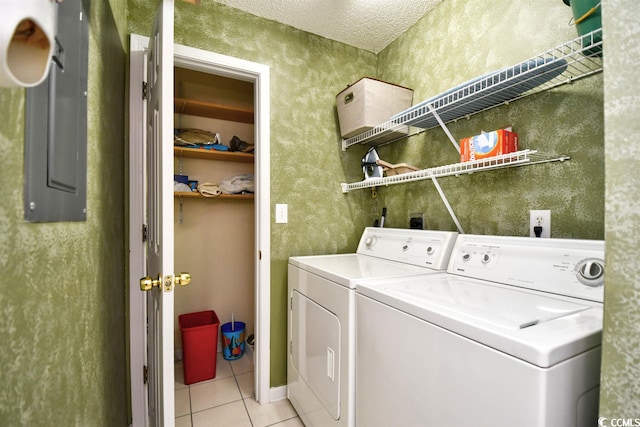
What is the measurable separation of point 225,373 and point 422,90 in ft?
8.71

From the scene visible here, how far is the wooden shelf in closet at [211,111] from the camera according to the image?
237 cm

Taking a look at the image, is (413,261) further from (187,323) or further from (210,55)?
(187,323)

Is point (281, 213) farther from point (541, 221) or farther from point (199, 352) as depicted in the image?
point (541, 221)

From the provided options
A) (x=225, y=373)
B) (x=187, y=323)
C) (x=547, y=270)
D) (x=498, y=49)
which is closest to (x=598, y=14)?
(x=498, y=49)

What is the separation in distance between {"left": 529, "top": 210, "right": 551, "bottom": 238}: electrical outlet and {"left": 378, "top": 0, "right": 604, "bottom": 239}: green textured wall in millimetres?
21

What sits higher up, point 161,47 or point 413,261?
point 161,47

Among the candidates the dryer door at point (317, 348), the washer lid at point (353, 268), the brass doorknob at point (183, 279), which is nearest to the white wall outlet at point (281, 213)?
the washer lid at point (353, 268)

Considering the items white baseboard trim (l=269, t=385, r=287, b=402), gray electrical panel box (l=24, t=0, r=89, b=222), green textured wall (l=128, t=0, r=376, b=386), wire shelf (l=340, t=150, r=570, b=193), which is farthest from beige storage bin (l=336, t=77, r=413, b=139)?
white baseboard trim (l=269, t=385, r=287, b=402)

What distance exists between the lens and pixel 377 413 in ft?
3.58

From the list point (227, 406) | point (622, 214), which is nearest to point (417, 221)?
point (622, 214)

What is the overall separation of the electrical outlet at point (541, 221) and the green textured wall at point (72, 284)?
1748 millimetres

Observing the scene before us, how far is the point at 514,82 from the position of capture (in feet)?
4.17

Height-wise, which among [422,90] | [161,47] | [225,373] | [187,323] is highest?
[422,90]

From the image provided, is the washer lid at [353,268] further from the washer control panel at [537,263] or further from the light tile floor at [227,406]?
the light tile floor at [227,406]
